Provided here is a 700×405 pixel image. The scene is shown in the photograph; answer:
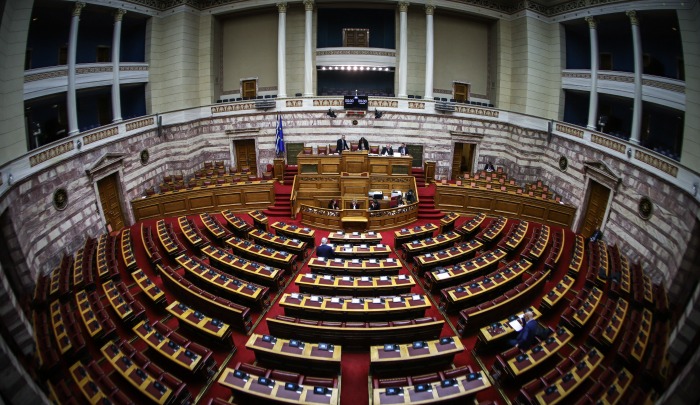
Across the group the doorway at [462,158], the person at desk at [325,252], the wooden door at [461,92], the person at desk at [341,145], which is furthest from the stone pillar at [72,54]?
the wooden door at [461,92]

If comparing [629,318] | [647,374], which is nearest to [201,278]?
[647,374]

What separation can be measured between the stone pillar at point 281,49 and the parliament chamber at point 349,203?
0.21m

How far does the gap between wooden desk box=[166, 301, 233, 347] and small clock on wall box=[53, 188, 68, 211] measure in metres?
6.91

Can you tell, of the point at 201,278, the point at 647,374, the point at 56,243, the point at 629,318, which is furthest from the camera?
the point at 56,243

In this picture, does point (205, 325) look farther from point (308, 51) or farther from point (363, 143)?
point (308, 51)

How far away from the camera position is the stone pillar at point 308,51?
18.6 metres

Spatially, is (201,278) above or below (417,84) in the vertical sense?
below

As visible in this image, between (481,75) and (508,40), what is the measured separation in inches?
89.7

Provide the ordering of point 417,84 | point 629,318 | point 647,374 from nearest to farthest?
point 647,374, point 629,318, point 417,84

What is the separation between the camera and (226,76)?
814 inches

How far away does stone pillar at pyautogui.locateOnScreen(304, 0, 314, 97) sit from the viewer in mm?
18625

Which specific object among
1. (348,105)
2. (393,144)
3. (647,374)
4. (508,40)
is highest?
(508,40)

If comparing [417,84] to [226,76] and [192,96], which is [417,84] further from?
[192,96]

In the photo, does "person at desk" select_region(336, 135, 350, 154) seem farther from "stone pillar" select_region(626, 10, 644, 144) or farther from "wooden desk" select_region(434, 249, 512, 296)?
"stone pillar" select_region(626, 10, 644, 144)
